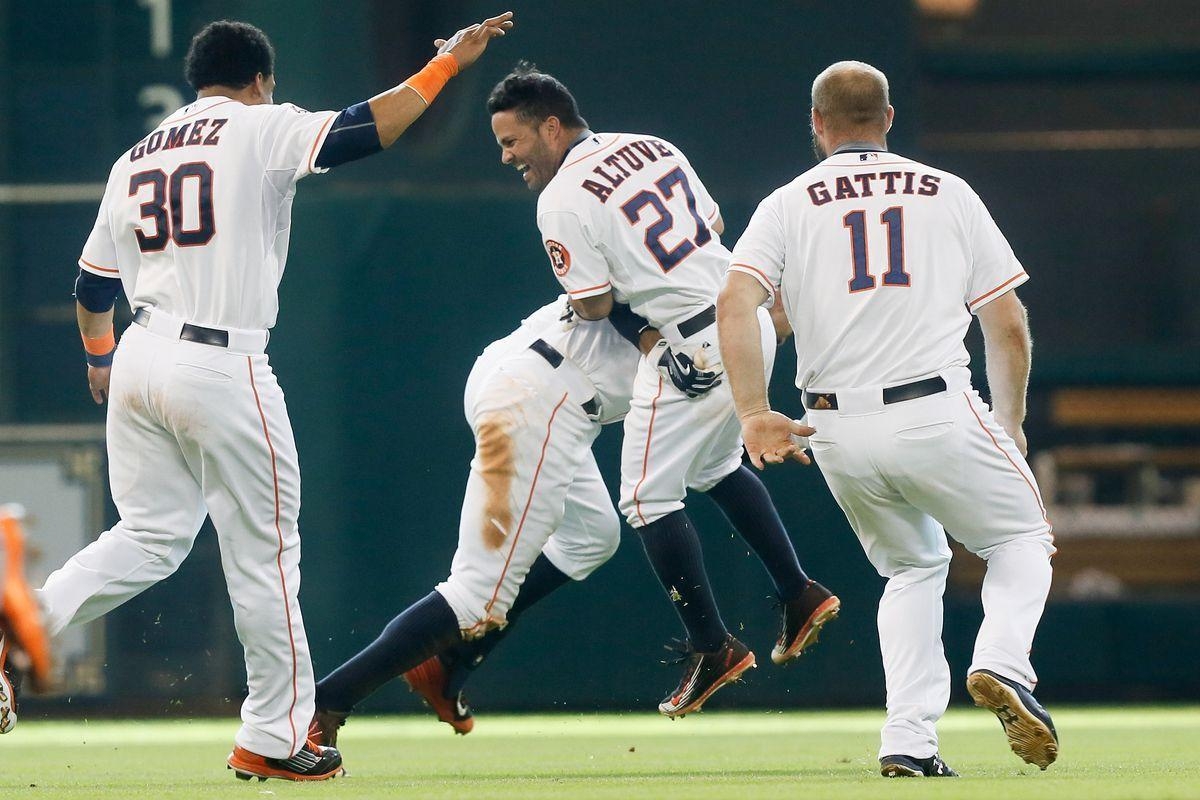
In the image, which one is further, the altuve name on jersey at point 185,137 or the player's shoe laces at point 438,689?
the player's shoe laces at point 438,689

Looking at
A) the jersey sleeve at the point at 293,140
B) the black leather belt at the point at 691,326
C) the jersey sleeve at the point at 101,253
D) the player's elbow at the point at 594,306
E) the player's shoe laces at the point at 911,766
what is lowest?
the player's shoe laces at the point at 911,766

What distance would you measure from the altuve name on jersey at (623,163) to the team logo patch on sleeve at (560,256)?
0.21m

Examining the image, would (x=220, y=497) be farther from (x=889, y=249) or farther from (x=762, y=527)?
(x=889, y=249)

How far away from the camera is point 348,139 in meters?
5.07

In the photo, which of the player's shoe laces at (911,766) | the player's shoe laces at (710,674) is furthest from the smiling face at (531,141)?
the player's shoe laces at (911,766)

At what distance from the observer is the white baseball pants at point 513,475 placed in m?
5.74

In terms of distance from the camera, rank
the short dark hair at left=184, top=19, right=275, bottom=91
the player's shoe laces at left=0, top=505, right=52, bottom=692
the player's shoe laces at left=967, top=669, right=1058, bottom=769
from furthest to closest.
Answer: the short dark hair at left=184, top=19, right=275, bottom=91 < the player's shoe laces at left=967, top=669, right=1058, bottom=769 < the player's shoe laces at left=0, top=505, right=52, bottom=692

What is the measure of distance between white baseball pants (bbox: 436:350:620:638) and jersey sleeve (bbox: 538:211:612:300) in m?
0.41

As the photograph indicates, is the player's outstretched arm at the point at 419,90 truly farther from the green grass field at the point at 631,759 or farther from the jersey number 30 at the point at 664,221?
the green grass field at the point at 631,759

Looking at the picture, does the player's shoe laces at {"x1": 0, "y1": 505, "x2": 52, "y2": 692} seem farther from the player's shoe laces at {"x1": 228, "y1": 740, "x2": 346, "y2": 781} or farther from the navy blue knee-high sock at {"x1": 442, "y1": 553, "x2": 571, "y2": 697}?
the navy blue knee-high sock at {"x1": 442, "y1": 553, "x2": 571, "y2": 697}

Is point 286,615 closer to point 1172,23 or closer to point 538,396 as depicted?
point 538,396

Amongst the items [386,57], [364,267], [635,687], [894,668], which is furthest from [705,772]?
[386,57]

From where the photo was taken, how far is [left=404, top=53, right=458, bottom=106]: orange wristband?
203 inches

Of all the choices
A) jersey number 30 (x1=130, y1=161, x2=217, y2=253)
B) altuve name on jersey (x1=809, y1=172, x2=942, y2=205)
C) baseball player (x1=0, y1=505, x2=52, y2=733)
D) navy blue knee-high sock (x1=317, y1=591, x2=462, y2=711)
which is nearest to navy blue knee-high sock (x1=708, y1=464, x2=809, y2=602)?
navy blue knee-high sock (x1=317, y1=591, x2=462, y2=711)
